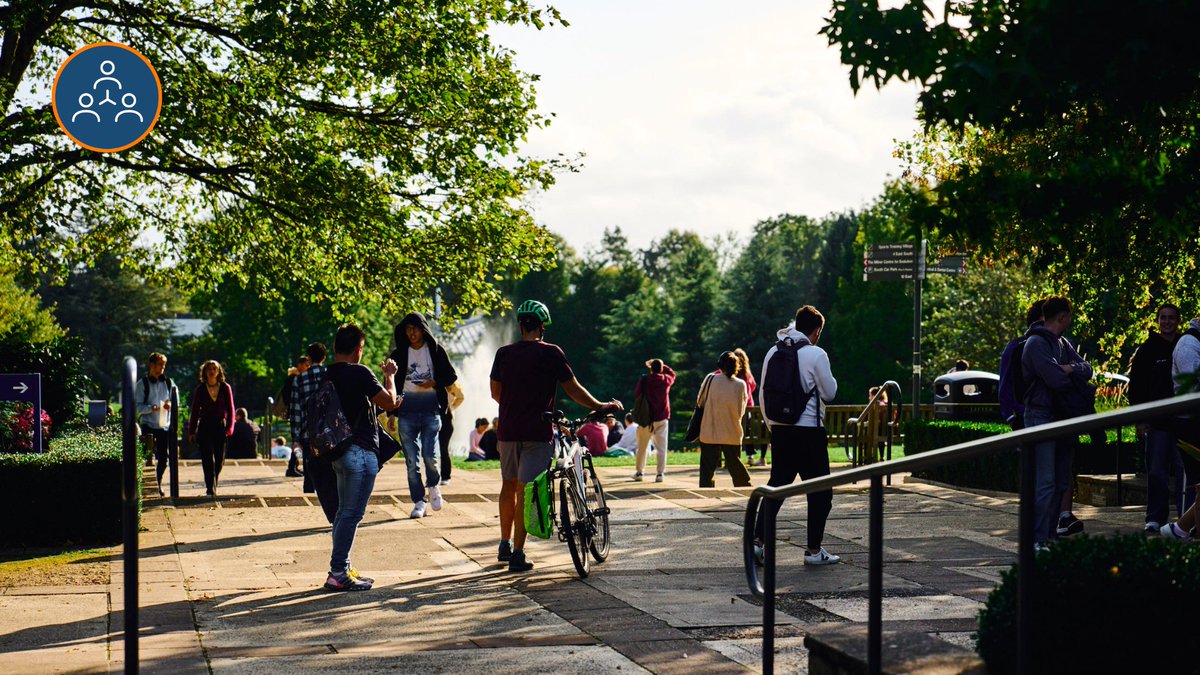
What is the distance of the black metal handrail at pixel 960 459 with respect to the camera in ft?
11.5

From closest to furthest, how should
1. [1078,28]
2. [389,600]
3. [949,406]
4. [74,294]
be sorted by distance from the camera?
[1078,28]
[389,600]
[949,406]
[74,294]

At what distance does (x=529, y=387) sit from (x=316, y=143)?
833 centimetres

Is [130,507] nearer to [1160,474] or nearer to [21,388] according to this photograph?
[21,388]

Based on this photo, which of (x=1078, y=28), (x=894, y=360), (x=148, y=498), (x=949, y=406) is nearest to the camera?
(x=1078, y=28)

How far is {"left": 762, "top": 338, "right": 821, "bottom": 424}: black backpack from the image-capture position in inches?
378

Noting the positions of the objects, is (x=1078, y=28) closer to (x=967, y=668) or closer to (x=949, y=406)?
(x=967, y=668)

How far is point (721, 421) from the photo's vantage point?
51.7 ft

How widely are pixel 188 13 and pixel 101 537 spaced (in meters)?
8.75

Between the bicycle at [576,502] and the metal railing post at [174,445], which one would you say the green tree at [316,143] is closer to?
the metal railing post at [174,445]

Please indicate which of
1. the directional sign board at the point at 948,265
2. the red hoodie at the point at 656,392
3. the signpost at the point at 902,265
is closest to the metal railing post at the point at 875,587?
the red hoodie at the point at 656,392

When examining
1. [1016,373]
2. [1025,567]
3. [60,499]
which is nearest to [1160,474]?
[1016,373]

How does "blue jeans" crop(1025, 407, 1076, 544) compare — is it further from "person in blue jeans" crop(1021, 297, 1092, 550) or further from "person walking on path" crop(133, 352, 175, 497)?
"person walking on path" crop(133, 352, 175, 497)

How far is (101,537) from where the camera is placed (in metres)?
10.3

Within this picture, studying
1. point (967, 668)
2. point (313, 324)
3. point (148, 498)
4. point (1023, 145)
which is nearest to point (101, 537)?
point (148, 498)
